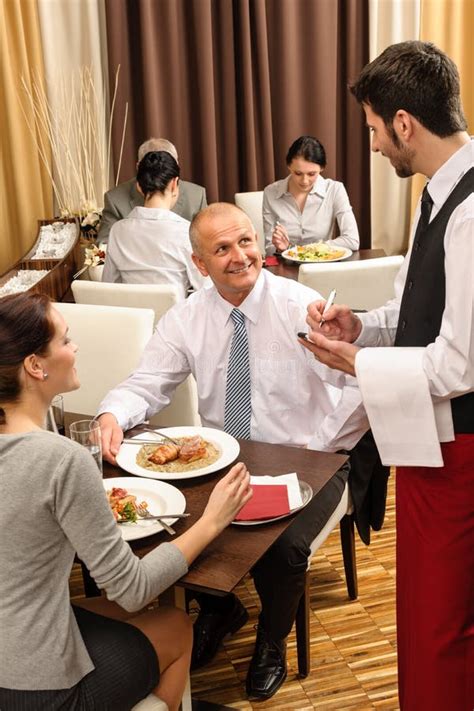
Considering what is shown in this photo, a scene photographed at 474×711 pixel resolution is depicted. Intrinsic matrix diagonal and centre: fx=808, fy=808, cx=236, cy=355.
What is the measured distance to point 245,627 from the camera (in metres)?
2.46

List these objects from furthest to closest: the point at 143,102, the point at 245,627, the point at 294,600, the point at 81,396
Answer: the point at 143,102
the point at 81,396
the point at 245,627
the point at 294,600

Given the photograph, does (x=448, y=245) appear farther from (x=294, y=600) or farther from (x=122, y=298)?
(x=122, y=298)

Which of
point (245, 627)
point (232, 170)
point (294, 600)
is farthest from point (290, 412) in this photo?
point (232, 170)

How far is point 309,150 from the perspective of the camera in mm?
4234

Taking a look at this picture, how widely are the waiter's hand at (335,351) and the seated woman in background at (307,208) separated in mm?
2583

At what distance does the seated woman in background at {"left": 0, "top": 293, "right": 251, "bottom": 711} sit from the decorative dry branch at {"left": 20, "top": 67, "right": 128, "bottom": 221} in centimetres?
349

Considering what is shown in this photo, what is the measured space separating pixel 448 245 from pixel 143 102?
12.9ft

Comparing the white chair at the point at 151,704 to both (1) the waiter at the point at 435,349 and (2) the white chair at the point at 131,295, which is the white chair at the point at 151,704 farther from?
(2) the white chair at the point at 131,295

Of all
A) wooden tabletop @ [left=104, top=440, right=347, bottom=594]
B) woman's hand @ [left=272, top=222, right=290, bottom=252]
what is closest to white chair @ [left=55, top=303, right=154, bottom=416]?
wooden tabletop @ [left=104, top=440, right=347, bottom=594]

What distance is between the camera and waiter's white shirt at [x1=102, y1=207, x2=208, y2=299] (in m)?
3.56

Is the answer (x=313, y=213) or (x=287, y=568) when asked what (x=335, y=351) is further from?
(x=313, y=213)

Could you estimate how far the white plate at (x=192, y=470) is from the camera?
1.80 m

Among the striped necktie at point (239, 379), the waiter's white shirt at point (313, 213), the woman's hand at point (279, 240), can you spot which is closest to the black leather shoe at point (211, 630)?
the striped necktie at point (239, 379)

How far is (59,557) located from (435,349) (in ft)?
2.57
